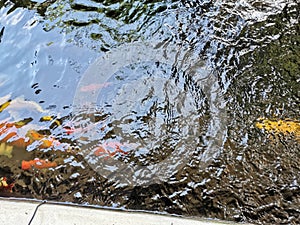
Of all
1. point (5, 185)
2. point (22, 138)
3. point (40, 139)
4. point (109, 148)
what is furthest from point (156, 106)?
point (5, 185)

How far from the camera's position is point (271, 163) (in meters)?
2.24

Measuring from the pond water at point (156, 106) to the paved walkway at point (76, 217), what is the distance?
11 centimetres

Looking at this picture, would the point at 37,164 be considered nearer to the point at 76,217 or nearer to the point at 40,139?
the point at 40,139

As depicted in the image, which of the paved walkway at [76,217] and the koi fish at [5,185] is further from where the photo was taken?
the koi fish at [5,185]

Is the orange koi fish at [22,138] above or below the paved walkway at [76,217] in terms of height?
above

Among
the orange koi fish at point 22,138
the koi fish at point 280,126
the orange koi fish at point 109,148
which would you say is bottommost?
the koi fish at point 280,126

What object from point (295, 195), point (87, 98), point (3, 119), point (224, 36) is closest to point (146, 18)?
point (224, 36)

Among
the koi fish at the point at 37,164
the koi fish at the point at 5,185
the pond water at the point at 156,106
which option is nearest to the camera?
the pond water at the point at 156,106

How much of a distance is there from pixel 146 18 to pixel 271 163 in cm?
183

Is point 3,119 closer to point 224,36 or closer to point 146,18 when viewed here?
point 146,18

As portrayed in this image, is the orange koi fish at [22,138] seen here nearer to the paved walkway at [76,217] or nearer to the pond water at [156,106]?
the pond water at [156,106]

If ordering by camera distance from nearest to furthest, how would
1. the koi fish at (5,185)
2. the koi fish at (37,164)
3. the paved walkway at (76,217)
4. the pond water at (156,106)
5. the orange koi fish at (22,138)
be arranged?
1. the paved walkway at (76,217)
2. the pond water at (156,106)
3. the koi fish at (5,185)
4. the koi fish at (37,164)
5. the orange koi fish at (22,138)

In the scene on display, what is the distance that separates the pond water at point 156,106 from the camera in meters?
2.19

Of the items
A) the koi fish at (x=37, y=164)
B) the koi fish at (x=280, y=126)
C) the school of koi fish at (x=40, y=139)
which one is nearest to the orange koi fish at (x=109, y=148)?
the school of koi fish at (x=40, y=139)
